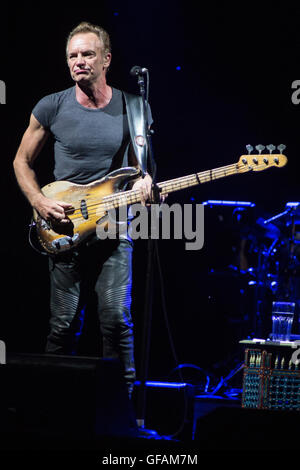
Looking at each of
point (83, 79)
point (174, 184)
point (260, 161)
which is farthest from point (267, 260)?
point (83, 79)

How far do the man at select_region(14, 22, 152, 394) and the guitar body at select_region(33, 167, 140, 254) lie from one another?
5 cm

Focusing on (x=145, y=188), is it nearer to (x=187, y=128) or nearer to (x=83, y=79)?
(x=83, y=79)

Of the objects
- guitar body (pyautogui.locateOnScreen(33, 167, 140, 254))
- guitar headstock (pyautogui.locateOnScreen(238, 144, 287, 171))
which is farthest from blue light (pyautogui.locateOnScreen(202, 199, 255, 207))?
guitar body (pyautogui.locateOnScreen(33, 167, 140, 254))

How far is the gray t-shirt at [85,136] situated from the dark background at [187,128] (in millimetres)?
1402

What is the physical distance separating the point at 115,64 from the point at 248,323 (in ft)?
9.42

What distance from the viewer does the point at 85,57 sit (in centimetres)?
380

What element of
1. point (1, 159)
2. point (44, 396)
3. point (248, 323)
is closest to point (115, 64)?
point (1, 159)

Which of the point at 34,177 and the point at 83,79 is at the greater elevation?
the point at 83,79

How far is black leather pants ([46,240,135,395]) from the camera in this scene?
3.64m

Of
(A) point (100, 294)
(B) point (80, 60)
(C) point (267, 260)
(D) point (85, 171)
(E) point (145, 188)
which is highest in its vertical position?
(B) point (80, 60)
